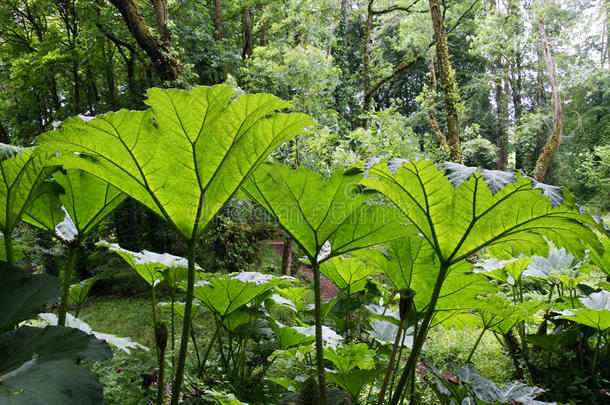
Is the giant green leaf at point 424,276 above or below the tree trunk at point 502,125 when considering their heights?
below

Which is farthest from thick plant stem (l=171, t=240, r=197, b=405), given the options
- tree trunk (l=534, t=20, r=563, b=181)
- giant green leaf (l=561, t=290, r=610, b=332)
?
tree trunk (l=534, t=20, r=563, b=181)

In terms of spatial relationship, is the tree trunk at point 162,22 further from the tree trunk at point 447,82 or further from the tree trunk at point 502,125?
the tree trunk at point 502,125

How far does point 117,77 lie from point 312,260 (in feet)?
27.4

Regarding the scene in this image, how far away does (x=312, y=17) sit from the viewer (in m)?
5.70

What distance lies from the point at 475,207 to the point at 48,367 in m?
0.80

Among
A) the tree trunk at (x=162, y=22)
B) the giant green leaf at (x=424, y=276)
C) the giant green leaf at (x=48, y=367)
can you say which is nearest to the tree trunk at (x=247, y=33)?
the tree trunk at (x=162, y=22)

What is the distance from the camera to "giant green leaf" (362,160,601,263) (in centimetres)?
65

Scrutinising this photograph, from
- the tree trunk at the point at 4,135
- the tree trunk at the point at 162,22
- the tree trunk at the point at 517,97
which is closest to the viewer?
the tree trunk at the point at 162,22

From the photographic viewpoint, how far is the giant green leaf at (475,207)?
0.65 m

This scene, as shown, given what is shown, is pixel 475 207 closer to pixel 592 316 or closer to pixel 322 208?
pixel 322 208

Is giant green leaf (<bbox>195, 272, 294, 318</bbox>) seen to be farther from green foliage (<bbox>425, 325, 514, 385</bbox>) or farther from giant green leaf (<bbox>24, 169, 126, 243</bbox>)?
green foliage (<bbox>425, 325, 514, 385</bbox>)

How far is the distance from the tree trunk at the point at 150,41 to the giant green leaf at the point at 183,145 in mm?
3861

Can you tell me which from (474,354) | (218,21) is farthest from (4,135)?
(474,354)

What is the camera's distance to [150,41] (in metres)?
3.97
